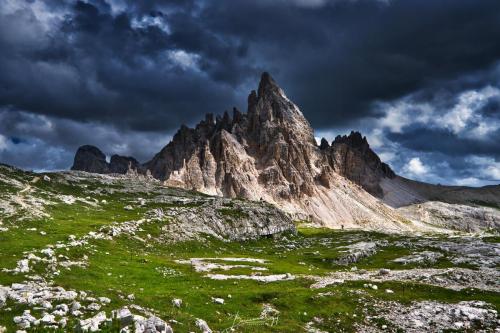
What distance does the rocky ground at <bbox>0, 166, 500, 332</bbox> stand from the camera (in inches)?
1266

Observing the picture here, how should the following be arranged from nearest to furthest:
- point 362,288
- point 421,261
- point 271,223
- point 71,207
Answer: point 362,288 < point 421,261 < point 71,207 < point 271,223

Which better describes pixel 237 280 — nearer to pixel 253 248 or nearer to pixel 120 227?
pixel 120 227

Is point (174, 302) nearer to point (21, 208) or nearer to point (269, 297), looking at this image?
point (269, 297)

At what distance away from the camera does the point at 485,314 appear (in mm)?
45750

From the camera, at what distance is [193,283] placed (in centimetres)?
5338

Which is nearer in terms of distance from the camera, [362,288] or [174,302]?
[174,302]

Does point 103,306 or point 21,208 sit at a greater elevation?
point 21,208

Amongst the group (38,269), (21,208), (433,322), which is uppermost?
(21,208)

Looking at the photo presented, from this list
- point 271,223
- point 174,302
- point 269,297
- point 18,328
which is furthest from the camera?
point 271,223

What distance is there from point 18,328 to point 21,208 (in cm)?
6903

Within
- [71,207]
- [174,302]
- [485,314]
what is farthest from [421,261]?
[71,207]

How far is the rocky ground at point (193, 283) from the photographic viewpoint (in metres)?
32.2

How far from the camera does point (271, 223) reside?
14025cm

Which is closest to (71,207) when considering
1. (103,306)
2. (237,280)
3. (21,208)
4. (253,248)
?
(21,208)
